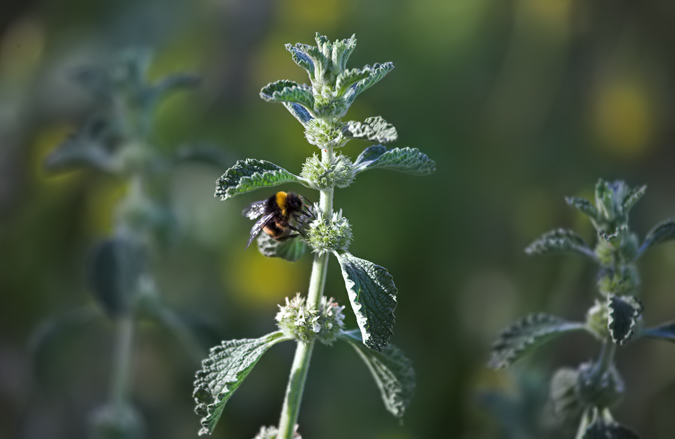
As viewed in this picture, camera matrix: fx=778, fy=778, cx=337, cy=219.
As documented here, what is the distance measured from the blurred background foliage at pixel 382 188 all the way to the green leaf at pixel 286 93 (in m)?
1.07

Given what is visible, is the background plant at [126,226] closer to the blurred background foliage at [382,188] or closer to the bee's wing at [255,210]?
the blurred background foliage at [382,188]

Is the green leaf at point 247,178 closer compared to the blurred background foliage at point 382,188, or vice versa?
the green leaf at point 247,178

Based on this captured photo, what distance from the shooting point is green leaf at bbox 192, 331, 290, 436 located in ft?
2.94

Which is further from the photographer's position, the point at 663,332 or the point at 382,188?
the point at 382,188

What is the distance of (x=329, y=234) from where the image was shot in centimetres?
97

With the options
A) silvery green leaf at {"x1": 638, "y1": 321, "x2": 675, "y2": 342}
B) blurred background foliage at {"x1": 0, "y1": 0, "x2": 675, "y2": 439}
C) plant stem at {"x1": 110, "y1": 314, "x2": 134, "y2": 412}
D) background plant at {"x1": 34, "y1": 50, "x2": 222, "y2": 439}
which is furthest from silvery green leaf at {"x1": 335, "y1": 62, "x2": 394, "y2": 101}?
blurred background foliage at {"x1": 0, "y1": 0, "x2": 675, "y2": 439}

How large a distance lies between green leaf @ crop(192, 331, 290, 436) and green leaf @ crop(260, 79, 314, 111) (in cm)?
30

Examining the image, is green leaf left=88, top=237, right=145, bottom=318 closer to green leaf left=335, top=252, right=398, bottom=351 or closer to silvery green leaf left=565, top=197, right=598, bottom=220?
green leaf left=335, top=252, right=398, bottom=351

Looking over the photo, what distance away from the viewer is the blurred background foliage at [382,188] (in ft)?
7.47

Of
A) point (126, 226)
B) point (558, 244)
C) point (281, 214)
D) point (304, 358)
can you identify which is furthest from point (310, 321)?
point (126, 226)

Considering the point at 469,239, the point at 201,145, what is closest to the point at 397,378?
the point at 201,145

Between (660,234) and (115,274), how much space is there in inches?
41.0

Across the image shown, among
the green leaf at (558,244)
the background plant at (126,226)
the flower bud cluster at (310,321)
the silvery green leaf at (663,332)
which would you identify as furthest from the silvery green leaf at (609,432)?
the background plant at (126,226)

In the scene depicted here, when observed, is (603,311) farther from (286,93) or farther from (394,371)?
(286,93)
